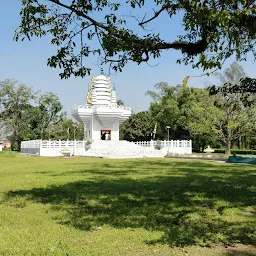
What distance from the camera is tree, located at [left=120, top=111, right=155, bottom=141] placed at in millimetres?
58844

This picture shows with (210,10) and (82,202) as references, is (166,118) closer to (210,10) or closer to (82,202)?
(82,202)

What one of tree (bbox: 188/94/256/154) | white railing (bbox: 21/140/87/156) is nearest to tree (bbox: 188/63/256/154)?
tree (bbox: 188/94/256/154)

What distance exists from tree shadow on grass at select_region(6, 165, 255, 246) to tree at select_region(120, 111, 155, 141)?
1886 inches

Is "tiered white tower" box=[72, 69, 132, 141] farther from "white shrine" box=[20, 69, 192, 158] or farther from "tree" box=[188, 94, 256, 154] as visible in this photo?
"tree" box=[188, 94, 256, 154]

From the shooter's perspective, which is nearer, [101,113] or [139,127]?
[101,113]

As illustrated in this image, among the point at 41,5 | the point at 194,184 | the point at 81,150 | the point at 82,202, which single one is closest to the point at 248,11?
the point at 41,5

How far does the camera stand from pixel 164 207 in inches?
285

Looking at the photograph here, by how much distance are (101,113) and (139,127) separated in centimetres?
1913

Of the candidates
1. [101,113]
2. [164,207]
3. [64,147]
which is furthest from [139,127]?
[164,207]

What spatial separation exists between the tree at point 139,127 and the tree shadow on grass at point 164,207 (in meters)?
47.9

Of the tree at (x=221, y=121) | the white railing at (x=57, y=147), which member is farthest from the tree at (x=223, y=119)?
the white railing at (x=57, y=147)

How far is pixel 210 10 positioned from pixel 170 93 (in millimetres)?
50362

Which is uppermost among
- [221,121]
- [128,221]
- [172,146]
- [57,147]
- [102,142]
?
[221,121]

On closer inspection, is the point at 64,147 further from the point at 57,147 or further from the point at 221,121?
the point at 221,121
